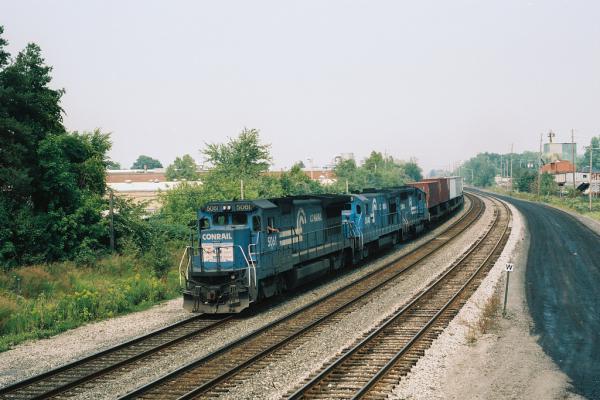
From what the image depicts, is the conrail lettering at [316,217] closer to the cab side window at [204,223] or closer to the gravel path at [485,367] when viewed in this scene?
the cab side window at [204,223]

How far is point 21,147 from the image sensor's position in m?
22.5

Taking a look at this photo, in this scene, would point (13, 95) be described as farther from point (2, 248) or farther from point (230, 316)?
point (230, 316)

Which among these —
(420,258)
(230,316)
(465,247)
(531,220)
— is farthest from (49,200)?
(531,220)

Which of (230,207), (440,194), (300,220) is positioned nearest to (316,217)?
(300,220)

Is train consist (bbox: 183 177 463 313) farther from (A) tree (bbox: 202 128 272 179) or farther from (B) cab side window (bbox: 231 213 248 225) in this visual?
(A) tree (bbox: 202 128 272 179)

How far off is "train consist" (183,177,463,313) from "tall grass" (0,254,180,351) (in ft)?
7.21

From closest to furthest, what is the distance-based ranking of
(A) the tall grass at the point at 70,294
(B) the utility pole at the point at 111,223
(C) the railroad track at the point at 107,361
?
(C) the railroad track at the point at 107,361
(A) the tall grass at the point at 70,294
(B) the utility pole at the point at 111,223

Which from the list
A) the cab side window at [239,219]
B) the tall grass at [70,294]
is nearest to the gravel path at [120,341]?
the tall grass at [70,294]

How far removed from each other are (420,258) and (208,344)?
55.0 feet

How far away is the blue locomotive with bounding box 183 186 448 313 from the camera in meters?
16.7

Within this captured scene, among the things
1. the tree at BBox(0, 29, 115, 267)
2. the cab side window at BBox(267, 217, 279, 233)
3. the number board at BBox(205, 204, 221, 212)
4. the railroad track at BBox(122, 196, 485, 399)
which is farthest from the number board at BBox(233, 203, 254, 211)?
the tree at BBox(0, 29, 115, 267)

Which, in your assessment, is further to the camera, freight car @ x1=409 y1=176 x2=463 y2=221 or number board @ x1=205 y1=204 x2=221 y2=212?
freight car @ x1=409 y1=176 x2=463 y2=221

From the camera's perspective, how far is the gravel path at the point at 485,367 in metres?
10.6

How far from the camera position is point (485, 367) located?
12.1 meters
